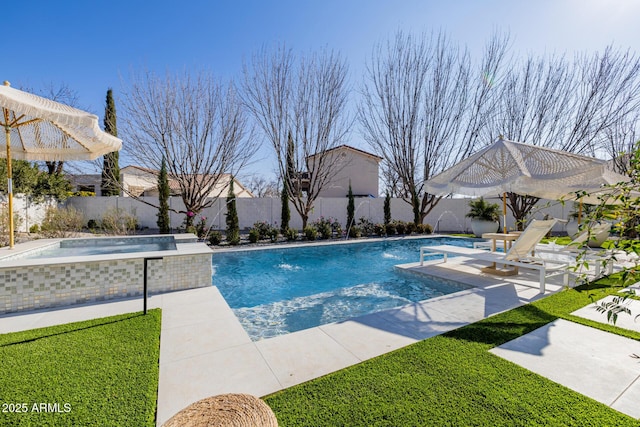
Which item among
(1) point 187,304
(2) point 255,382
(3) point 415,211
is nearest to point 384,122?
(3) point 415,211

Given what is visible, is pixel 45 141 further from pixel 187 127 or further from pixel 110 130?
pixel 110 130

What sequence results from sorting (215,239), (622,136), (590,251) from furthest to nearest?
(622,136) → (215,239) → (590,251)

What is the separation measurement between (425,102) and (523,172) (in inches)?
497

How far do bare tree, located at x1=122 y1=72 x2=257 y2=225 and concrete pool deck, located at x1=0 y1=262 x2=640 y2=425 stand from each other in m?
10.1

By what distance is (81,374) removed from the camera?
2541mm

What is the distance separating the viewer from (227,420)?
1334 mm

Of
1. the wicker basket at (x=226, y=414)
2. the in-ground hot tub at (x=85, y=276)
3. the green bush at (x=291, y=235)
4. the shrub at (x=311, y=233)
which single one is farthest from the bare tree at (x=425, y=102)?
the wicker basket at (x=226, y=414)

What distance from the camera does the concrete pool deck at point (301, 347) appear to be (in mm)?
2480

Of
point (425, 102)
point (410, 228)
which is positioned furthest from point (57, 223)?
point (425, 102)

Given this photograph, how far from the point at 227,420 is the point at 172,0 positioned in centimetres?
1107

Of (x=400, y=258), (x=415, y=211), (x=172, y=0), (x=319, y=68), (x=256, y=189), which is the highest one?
(x=319, y=68)

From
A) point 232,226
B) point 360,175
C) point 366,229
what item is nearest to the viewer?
point 232,226

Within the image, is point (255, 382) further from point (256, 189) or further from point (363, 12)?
point (256, 189)

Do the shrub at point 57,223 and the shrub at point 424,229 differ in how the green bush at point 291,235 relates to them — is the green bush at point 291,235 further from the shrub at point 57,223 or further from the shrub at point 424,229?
the shrub at point 57,223
